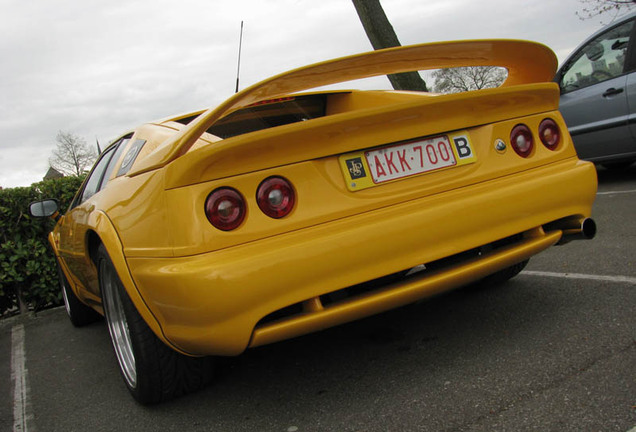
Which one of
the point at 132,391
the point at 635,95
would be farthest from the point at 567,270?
the point at 635,95

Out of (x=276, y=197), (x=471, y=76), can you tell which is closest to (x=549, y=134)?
(x=276, y=197)

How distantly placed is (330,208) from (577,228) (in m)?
1.17

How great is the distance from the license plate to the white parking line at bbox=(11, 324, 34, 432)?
1.90 metres

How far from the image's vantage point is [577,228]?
247 cm

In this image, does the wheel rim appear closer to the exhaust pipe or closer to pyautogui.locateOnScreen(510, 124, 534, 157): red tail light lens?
pyautogui.locateOnScreen(510, 124, 534, 157): red tail light lens

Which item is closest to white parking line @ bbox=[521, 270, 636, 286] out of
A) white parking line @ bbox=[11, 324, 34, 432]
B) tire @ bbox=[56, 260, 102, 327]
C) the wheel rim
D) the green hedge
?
the wheel rim

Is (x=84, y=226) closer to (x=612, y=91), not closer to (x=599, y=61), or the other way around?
(x=612, y=91)

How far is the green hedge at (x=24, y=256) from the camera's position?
5891 millimetres

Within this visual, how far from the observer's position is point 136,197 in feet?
7.44

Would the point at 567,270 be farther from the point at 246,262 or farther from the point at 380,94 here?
the point at 246,262

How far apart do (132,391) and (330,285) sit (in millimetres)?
1236

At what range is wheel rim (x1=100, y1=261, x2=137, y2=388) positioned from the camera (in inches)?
106

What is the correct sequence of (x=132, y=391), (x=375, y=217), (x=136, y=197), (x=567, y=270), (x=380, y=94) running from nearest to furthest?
(x=375, y=217) < (x=136, y=197) < (x=132, y=391) < (x=380, y=94) < (x=567, y=270)

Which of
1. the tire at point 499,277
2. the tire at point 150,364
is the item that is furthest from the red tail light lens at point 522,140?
the tire at point 150,364
